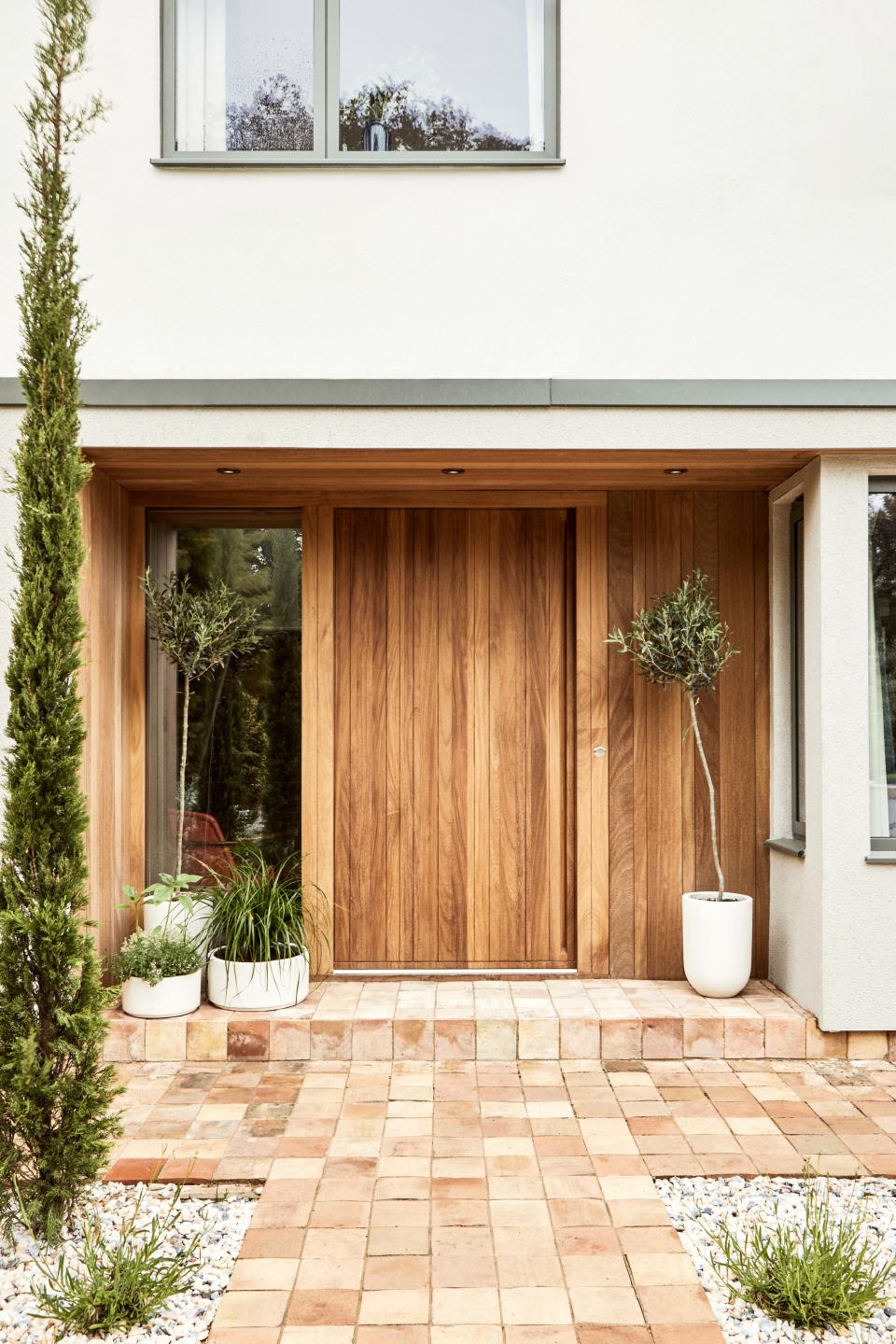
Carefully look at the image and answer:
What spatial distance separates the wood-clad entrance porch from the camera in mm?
5074

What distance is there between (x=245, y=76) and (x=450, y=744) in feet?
10.7

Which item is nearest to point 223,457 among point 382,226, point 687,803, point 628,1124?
point 382,226

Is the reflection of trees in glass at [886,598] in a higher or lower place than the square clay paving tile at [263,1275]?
higher

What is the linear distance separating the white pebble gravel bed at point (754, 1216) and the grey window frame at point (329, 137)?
4.04 m

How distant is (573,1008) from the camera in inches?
179

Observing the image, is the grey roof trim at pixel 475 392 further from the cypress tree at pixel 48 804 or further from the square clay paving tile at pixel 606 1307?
the square clay paving tile at pixel 606 1307

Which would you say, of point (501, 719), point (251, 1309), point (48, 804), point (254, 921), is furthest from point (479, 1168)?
point (501, 719)

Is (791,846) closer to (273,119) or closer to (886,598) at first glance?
(886,598)

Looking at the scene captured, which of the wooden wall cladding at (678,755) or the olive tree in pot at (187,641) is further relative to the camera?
the wooden wall cladding at (678,755)

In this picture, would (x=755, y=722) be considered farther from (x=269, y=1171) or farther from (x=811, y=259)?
(x=269, y=1171)

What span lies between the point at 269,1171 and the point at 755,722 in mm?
3094

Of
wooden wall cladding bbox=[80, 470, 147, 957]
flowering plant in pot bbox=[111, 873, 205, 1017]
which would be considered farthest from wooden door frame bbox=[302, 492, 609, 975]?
wooden wall cladding bbox=[80, 470, 147, 957]

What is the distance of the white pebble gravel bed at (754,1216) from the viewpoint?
2484 mm

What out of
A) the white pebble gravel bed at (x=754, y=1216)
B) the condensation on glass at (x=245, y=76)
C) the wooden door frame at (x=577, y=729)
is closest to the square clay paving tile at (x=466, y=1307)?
the white pebble gravel bed at (x=754, y=1216)
